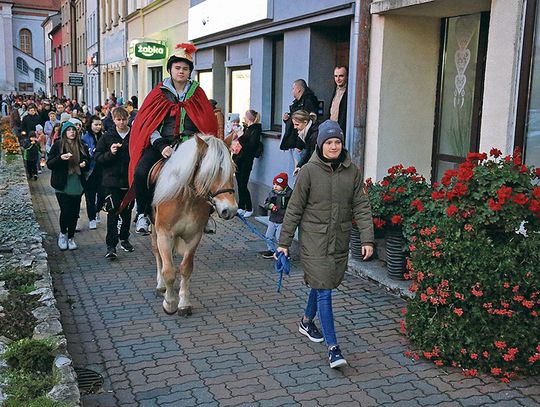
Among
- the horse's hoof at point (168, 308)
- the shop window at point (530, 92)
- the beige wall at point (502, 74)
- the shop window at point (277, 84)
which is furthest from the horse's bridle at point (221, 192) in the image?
the shop window at point (277, 84)

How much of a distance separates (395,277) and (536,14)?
2.97 m

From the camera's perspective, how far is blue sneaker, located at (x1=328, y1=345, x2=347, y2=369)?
485cm

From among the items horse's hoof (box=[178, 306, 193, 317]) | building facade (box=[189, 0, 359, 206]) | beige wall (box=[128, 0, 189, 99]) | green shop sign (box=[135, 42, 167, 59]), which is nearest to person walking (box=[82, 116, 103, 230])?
building facade (box=[189, 0, 359, 206])

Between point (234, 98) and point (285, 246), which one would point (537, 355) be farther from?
point (234, 98)

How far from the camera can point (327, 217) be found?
490cm

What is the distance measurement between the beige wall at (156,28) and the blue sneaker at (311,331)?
12.8 meters

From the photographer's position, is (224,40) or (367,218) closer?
(367,218)

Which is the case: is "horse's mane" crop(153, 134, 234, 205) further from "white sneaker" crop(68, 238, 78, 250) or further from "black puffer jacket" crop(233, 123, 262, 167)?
"black puffer jacket" crop(233, 123, 262, 167)

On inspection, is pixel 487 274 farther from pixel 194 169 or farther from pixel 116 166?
pixel 116 166

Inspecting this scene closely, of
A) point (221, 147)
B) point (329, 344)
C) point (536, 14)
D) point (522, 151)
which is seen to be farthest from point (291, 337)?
point (536, 14)

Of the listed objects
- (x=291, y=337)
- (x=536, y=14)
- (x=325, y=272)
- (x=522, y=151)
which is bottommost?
(x=291, y=337)

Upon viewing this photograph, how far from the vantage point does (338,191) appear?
490 cm

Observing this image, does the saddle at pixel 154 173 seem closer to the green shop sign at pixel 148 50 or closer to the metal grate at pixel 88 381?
the metal grate at pixel 88 381

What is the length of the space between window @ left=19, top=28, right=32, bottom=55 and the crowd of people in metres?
74.9
